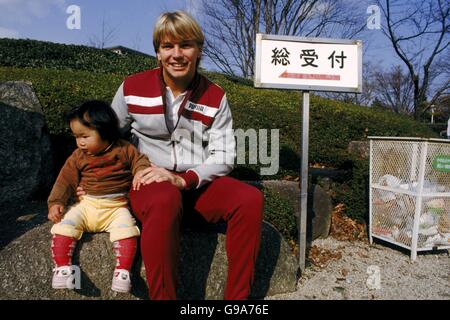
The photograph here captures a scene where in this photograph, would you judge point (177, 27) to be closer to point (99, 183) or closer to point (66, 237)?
point (99, 183)

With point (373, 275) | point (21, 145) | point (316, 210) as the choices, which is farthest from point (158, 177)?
point (316, 210)

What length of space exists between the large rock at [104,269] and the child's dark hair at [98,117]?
56cm

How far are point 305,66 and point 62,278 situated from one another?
2.09 metres

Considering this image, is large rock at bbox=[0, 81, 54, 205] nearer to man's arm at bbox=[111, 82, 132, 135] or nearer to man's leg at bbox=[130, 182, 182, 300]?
man's arm at bbox=[111, 82, 132, 135]

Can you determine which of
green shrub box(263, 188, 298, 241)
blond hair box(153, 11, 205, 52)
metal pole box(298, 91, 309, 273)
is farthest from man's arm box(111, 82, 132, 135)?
green shrub box(263, 188, 298, 241)

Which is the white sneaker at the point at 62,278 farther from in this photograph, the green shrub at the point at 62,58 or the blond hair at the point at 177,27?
the green shrub at the point at 62,58

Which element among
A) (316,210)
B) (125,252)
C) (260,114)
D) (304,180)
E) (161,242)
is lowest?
(316,210)

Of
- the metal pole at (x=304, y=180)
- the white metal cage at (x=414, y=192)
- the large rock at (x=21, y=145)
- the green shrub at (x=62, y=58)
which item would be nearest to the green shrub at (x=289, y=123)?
the large rock at (x=21, y=145)

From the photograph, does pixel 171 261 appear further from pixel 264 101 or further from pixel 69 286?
pixel 264 101

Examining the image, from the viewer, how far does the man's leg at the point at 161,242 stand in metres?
1.75

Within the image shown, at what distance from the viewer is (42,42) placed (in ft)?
28.1

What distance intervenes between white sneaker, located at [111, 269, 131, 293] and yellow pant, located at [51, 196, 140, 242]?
17 centimetres

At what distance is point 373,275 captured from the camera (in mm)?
2818

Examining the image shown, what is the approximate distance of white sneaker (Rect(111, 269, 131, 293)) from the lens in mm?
1854
